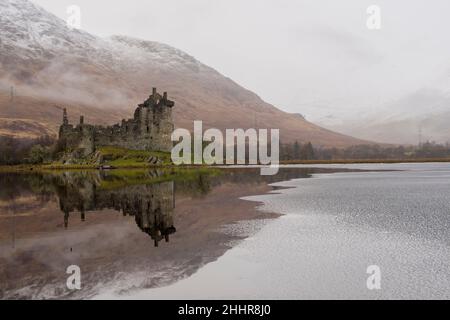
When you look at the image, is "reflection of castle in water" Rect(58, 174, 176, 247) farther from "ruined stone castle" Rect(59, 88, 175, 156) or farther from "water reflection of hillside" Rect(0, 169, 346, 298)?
"ruined stone castle" Rect(59, 88, 175, 156)

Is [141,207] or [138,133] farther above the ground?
[138,133]

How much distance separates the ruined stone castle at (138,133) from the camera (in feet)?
433

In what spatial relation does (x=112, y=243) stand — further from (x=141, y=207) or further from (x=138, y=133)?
(x=138, y=133)

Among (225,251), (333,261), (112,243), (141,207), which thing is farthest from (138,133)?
(333,261)

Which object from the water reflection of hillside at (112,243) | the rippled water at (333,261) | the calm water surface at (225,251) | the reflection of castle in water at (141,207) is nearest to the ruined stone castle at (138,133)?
the reflection of castle in water at (141,207)

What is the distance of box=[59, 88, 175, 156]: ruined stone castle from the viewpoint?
132000 millimetres

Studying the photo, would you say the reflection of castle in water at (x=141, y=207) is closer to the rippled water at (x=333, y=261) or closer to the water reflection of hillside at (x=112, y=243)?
the water reflection of hillside at (x=112, y=243)

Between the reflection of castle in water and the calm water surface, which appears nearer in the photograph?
the calm water surface

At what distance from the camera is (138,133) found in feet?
436

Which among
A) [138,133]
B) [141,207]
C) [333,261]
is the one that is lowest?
[333,261]

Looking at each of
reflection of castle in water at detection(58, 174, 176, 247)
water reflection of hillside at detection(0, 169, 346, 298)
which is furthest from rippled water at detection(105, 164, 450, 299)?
reflection of castle in water at detection(58, 174, 176, 247)

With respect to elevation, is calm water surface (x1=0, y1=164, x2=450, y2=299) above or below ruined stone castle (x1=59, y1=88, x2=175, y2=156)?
below

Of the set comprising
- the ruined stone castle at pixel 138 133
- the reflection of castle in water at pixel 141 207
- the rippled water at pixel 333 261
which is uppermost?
the ruined stone castle at pixel 138 133

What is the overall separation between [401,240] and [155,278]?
10715mm
